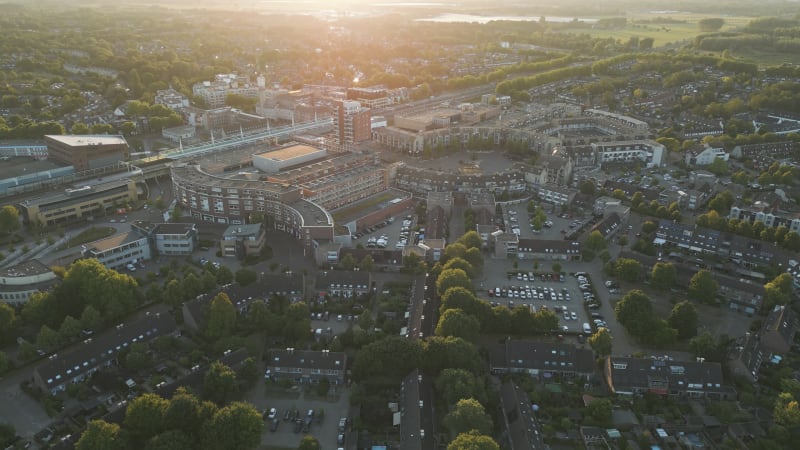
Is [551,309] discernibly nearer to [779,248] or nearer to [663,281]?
[663,281]

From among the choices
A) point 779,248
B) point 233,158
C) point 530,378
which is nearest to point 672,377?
point 530,378

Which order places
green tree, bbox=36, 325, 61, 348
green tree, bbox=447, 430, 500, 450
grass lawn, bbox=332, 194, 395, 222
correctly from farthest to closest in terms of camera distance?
grass lawn, bbox=332, 194, 395, 222
green tree, bbox=36, 325, 61, 348
green tree, bbox=447, 430, 500, 450

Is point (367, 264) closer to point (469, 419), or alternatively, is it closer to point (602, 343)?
point (602, 343)

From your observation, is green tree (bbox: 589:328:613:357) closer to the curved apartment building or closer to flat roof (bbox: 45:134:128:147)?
the curved apartment building

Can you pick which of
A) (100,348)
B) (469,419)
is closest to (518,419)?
(469,419)

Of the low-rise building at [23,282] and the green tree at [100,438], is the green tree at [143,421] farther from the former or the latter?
the low-rise building at [23,282]

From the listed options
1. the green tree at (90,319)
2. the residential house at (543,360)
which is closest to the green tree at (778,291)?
the residential house at (543,360)

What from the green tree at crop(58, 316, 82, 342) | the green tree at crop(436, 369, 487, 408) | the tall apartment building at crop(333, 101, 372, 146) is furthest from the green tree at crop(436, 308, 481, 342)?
the tall apartment building at crop(333, 101, 372, 146)
